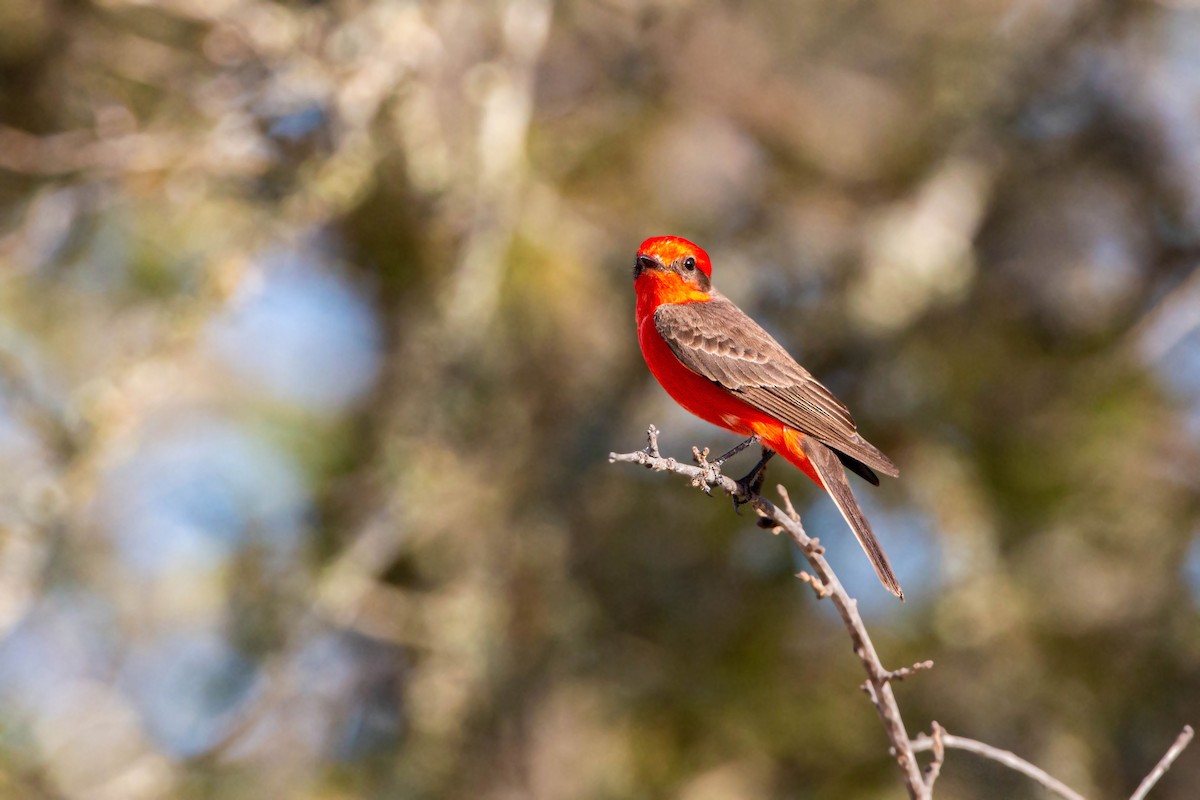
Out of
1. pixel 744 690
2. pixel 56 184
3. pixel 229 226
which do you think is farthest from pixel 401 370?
pixel 744 690

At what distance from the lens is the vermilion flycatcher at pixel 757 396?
4.45 m

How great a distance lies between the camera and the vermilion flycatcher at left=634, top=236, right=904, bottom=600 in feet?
14.6

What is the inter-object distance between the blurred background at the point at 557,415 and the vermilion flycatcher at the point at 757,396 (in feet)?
8.71

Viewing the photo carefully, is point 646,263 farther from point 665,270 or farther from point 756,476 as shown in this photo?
point 756,476

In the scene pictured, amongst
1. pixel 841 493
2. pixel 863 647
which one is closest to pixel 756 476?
pixel 841 493

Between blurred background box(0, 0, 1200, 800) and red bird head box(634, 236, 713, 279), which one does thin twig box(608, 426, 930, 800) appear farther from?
blurred background box(0, 0, 1200, 800)

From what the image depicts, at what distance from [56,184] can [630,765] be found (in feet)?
17.0

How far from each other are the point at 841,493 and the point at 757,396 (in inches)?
17.9

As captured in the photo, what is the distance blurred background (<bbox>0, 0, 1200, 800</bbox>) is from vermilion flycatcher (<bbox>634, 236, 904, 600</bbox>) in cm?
265

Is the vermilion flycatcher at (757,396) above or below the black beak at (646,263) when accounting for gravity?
below

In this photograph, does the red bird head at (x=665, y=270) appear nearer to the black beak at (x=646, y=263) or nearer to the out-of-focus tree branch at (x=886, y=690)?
the black beak at (x=646, y=263)

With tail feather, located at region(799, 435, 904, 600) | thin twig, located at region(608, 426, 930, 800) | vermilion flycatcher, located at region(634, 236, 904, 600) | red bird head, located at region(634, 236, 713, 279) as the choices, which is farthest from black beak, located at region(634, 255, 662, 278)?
thin twig, located at region(608, 426, 930, 800)

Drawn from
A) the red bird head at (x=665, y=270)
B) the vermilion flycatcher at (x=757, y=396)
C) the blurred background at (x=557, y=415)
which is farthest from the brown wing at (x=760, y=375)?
the blurred background at (x=557, y=415)

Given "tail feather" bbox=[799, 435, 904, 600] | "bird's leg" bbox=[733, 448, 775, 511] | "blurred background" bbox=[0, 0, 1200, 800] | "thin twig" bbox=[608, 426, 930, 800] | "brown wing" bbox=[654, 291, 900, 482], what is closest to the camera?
"thin twig" bbox=[608, 426, 930, 800]
